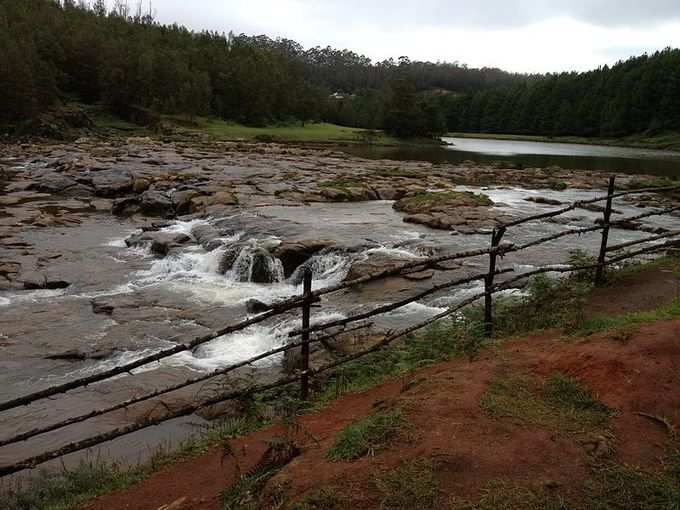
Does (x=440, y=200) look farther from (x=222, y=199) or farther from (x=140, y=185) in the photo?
(x=140, y=185)

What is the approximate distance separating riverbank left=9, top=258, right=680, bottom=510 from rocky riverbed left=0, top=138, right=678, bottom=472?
2.55 m

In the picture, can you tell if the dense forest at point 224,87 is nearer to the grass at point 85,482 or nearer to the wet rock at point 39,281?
the wet rock at point 39,281

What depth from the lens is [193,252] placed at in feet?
55.4

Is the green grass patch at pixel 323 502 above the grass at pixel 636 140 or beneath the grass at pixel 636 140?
beneath

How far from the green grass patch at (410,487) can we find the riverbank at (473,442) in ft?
0.03

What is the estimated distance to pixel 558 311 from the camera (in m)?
8.46

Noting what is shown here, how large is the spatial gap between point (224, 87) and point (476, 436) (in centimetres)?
9315

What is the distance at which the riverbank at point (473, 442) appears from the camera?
4098 mm

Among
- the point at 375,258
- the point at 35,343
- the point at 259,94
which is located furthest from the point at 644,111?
the point at 35,343

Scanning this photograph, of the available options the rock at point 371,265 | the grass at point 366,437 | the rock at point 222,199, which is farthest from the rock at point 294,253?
the grass at point 366,437

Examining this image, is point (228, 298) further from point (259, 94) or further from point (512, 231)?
point (259, 94)

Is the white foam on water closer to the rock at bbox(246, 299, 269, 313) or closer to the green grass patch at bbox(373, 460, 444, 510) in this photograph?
the rock at bbox(246, 299, 269, 313)

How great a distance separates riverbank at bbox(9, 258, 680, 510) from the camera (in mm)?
4098

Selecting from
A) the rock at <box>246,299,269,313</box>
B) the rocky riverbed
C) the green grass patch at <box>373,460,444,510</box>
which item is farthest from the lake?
the green grass patch at <box>373,460,444,510</box>
